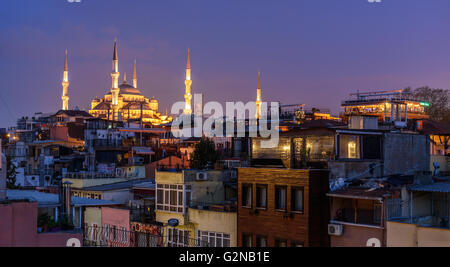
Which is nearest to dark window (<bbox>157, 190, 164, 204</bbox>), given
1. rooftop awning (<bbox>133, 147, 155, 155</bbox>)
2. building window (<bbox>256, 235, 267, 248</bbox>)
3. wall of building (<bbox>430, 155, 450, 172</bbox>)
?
building window (<bbox>256, 235, 267, 248</bbox>)

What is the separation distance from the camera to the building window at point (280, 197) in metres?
13.9

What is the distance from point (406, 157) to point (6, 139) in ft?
148

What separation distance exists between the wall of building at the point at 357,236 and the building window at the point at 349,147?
2917 mm

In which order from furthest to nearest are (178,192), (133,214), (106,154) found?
(106,154) → (133,214) → (178,192)

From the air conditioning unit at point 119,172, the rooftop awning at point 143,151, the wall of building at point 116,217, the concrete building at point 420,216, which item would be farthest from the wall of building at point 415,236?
the rooftop awning at point 143,151

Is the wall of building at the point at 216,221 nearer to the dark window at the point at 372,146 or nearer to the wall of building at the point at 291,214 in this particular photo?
the wall of building at the point at 291,214

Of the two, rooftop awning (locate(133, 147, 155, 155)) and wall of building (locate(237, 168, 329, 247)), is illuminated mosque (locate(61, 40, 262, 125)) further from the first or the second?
wall of building (locate(237, 168, 329, 247))

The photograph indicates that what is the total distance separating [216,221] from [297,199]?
300cm

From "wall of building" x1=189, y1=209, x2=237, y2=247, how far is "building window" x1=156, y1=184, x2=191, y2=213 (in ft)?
2.49

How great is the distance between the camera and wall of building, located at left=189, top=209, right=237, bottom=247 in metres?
15.3

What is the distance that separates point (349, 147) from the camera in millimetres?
15266

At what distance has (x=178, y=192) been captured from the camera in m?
17.4
